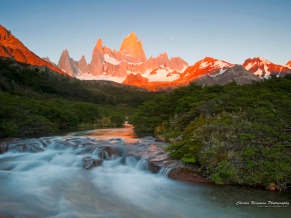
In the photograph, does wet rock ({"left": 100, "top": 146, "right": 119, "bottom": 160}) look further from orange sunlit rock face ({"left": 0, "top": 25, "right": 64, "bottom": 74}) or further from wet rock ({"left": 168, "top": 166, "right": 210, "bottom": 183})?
orange sunlit rock face ({"left": 0, "top": 25, "right": 64, "bottom": 74})

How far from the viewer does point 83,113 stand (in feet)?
115

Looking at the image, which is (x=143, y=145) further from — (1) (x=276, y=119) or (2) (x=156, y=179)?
(1) (x=276, y=119)

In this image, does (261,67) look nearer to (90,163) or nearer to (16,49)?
(16,49)

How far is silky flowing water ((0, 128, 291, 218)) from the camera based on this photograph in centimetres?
778

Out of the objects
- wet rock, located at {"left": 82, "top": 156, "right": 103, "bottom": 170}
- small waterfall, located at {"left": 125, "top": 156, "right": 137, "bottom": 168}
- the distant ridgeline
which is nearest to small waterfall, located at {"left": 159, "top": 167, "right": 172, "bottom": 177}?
small waterfall, located at {"left": 125, "top": 156, "right": 137, "bottom": 168}

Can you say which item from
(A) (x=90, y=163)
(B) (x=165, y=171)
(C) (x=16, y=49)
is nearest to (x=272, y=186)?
(B) (x=165, y=171)

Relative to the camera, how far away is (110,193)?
31.1 ft

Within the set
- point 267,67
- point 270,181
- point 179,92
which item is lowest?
point 270,181

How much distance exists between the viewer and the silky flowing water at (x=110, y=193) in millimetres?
7778

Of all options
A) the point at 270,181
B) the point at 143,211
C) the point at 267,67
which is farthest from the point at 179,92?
the point at 267,67

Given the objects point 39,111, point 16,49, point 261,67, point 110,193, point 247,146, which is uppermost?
point 16,49

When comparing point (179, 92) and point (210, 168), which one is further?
point (179, 92)

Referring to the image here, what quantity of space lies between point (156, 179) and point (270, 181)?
4231mm

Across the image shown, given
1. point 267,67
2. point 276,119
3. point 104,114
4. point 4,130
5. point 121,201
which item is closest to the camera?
point 121,201
